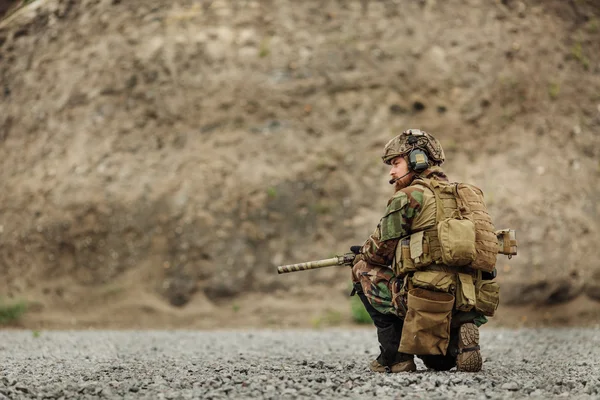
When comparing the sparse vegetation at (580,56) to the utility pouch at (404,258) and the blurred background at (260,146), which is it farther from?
Answer: the utility pouch at (404,258)

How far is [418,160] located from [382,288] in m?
0.95

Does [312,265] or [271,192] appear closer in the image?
[312,265]

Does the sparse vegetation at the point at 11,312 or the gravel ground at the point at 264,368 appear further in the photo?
the sparse vegetation at the point at 11,312

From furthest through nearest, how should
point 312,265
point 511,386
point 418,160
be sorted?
point 312,265 → point 418,160 → point 511,386

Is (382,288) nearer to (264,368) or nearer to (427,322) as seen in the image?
(427,322)

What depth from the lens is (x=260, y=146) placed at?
36.9 feet

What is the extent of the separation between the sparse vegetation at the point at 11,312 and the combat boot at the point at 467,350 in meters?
8.26

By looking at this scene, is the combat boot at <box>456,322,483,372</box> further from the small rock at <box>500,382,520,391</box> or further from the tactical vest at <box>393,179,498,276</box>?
the small rock at <box>500,382,520,391</box>

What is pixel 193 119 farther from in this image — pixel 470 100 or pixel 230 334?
pixel 470 100

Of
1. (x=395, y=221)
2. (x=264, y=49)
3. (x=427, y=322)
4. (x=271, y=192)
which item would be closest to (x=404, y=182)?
(x=395, y=221)

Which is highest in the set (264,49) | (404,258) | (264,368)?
(264,49)

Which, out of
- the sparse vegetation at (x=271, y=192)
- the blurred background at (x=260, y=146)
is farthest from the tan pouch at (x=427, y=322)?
the sparse vegetation at (x=271, y=192)

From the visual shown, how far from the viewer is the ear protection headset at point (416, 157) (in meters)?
4.48

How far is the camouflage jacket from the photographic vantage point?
4.32 metres
